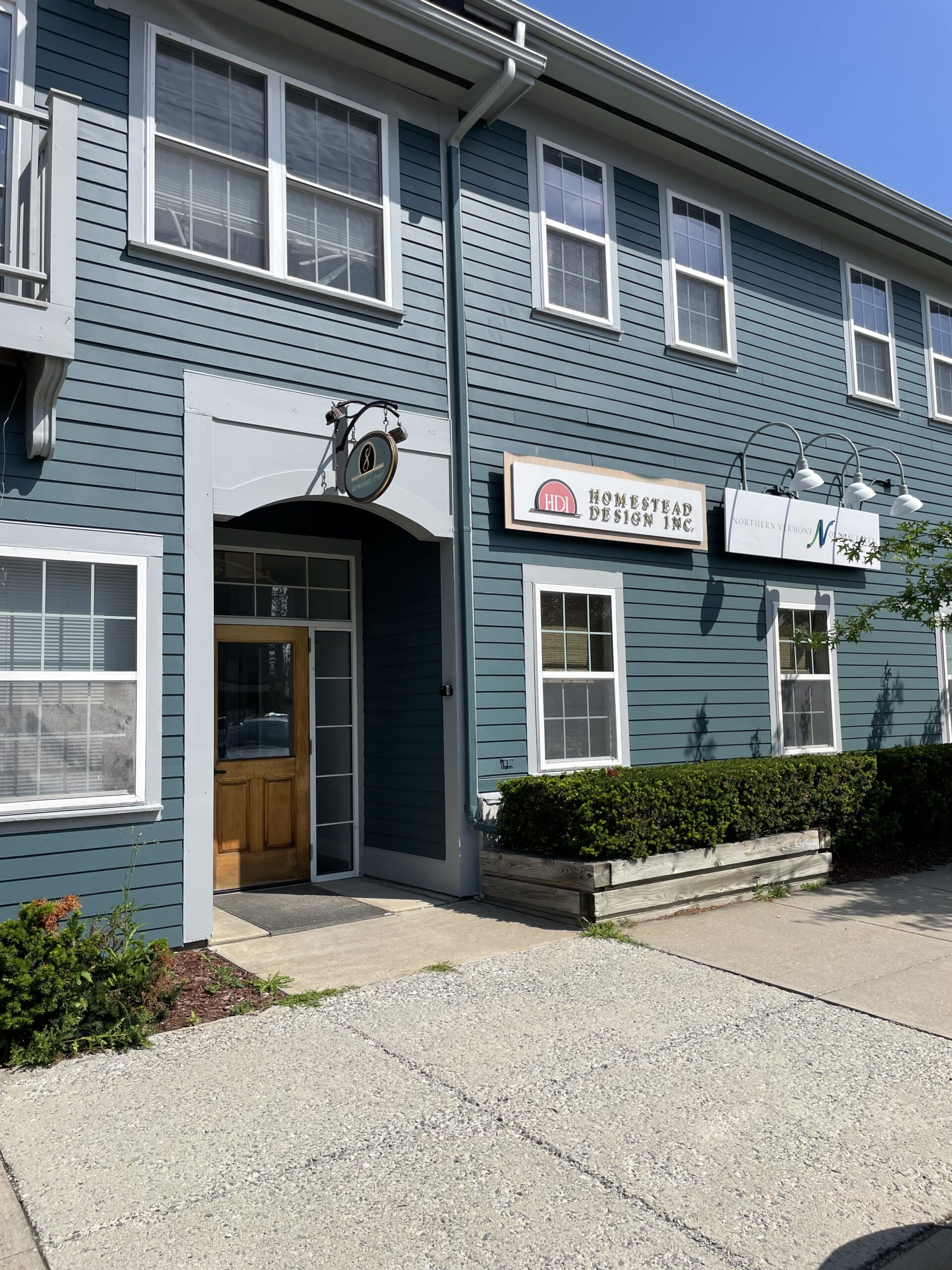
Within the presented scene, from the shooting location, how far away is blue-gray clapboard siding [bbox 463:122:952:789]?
26.7 feet

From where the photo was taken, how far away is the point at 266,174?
7.19 meters

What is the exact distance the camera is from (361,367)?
754 centimetres

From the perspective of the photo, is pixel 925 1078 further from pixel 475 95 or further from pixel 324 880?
pixel 475 95

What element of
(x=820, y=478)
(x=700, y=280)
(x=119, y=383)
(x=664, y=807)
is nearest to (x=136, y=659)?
(x=119, y=383)

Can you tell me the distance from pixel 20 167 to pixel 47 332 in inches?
54.4

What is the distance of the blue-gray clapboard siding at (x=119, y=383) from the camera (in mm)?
5898

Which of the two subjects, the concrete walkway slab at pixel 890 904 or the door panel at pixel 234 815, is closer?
the concrete walkway slab at pixel 890 904

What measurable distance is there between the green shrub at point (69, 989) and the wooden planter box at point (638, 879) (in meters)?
2.86

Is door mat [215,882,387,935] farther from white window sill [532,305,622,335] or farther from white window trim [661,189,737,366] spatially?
Result: white window trim [661,189,737,366]

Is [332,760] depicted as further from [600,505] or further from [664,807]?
[600,505]

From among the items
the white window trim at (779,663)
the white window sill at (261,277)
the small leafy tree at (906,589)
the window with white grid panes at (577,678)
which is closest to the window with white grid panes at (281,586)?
the window with white grid panes at (577,678)

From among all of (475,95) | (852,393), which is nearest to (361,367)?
(475,95)

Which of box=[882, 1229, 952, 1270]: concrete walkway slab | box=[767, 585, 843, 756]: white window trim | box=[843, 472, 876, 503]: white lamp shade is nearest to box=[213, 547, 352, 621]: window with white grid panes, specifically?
box=[767, 585, 843, 756]: white window trim

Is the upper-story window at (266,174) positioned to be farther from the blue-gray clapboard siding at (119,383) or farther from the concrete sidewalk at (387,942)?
the concrete sidewalk at (387,942)
